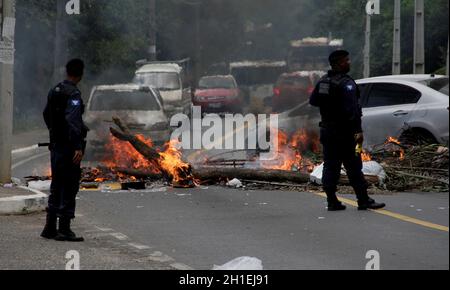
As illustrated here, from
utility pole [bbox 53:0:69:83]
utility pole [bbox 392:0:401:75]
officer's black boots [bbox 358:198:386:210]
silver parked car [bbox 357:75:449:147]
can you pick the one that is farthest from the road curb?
utility pole [bbox 53:0:69:83]

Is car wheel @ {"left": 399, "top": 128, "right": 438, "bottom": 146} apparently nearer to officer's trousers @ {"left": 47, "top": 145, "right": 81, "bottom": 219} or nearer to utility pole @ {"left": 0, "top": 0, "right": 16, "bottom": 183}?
utility pole @ {"left": 0, "top": 0, "right": 16, "bottom": 183}

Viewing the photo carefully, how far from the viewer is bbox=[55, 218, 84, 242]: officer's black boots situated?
934 centimetres

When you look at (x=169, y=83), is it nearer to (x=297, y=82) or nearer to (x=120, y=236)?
(x=297, y=82)

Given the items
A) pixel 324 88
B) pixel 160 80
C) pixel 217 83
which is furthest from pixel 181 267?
pixel 217 83

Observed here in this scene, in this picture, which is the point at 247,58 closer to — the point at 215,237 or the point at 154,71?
the point at 154,71

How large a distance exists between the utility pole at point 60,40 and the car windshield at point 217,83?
7.70m

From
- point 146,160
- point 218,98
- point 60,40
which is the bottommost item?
point 146,160

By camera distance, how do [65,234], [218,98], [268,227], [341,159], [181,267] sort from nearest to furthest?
[181,267] → [65,234] → [268,227] → [341,159] → [218,98]

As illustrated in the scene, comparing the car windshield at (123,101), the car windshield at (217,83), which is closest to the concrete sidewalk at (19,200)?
the car windshield at (123,101)

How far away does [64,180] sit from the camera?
30.7ft

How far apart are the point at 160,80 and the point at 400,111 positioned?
649 inches

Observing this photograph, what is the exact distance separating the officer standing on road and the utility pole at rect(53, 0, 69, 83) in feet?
66.1

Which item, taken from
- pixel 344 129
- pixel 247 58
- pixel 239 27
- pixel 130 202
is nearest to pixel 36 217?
pixel 130 202

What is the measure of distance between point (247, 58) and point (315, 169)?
3636cm
